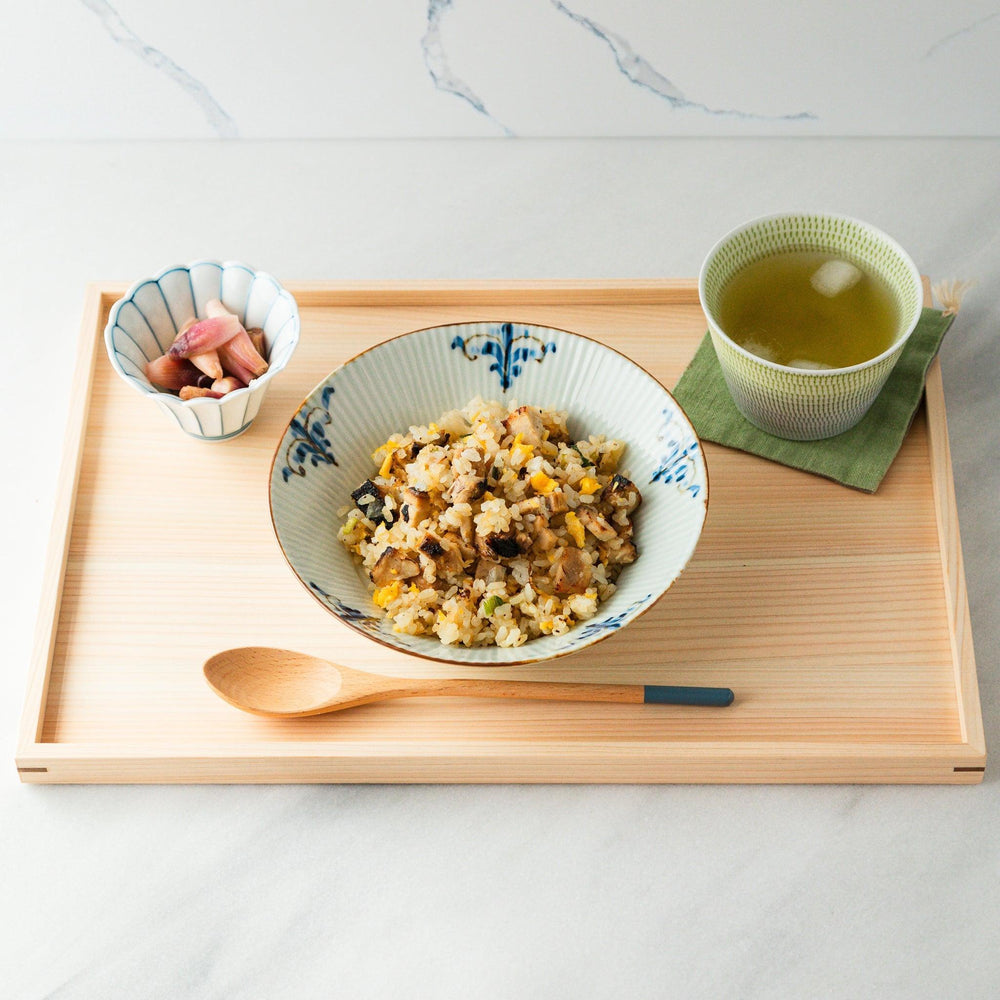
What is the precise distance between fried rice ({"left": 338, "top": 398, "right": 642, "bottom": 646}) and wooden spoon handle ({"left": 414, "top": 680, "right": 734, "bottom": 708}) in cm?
7

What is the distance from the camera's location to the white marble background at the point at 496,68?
2.17m

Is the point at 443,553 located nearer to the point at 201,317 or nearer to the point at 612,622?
the point at 612,622

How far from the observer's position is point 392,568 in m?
1.66

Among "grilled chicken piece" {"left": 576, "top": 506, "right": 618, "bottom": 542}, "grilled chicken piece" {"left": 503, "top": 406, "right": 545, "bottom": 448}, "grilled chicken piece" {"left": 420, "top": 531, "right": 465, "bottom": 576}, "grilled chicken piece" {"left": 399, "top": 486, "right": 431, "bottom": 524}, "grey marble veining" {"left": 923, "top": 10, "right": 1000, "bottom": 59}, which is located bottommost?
"grilled chicken piece" {"left": 420, "top": 531, "right": 465, "bottom": 576}

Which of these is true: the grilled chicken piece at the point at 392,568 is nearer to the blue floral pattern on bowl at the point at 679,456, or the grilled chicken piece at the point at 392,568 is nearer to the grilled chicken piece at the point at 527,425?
the grilled chicken piece at the point at 527,425

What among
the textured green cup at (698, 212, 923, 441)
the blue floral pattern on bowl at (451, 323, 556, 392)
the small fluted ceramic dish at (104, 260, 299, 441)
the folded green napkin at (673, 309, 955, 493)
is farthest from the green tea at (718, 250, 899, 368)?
the small fluted ceramic dish at (104, 260, 299, 441)

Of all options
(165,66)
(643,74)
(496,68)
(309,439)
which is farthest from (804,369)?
(165,66)

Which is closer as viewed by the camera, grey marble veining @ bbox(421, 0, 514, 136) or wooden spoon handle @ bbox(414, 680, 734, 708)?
wooden spoon handle @ bbox(414, 680, 734, 708)

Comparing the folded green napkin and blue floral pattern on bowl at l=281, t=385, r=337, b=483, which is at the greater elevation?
the folded green napkin

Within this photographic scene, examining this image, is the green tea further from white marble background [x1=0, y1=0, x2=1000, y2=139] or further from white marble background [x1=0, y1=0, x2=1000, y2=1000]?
white marble background [x1=0, y1=0, x2=1000, y2=139]

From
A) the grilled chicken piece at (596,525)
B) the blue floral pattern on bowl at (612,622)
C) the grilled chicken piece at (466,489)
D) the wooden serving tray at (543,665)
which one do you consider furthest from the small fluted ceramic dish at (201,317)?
the blue floral pattern on bowl at (612,622)

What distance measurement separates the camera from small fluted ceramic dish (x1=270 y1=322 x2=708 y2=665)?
Result: 5.25ft

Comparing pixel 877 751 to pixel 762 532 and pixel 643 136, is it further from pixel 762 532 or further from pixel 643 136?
pixel 643 136

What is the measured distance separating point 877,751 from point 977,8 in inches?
54.2
